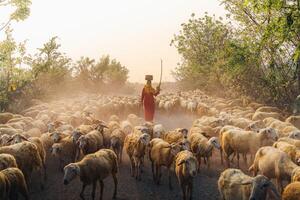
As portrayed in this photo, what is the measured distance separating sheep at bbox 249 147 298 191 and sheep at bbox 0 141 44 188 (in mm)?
6459

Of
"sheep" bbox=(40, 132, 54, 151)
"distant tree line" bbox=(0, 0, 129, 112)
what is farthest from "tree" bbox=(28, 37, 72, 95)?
"sheep" bbox=(40, 132, 54, 151)

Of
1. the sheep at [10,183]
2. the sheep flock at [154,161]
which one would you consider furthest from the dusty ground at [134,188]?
the sheep at [10,183]

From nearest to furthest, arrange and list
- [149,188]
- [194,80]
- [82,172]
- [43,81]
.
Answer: [82,172], [149,188], [43,81], [194,80]

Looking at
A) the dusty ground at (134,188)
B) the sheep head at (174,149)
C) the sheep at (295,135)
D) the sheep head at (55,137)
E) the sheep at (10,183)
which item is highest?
the sheep at (295,135)

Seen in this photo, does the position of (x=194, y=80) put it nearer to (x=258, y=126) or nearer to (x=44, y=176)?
(x=258, y=126)

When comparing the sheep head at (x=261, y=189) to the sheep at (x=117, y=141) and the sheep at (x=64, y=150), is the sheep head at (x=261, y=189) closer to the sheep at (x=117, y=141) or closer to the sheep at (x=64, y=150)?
the sheep at (x=117, y=141)

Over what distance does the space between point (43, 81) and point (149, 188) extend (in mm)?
30165

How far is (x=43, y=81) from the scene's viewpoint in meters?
39.4

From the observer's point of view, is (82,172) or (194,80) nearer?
(82,172)

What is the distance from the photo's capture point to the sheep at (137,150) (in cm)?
1260

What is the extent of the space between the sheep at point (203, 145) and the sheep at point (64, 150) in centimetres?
419

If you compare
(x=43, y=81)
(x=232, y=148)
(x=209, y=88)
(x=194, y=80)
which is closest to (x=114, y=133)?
(x=232, y=148)

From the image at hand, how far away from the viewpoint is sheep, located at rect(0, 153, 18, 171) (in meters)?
10.2

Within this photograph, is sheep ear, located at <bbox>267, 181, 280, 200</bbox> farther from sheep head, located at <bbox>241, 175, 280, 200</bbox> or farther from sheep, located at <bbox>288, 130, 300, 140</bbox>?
sheep, located at <bbox>288, 130, 300, 140</bbox>
